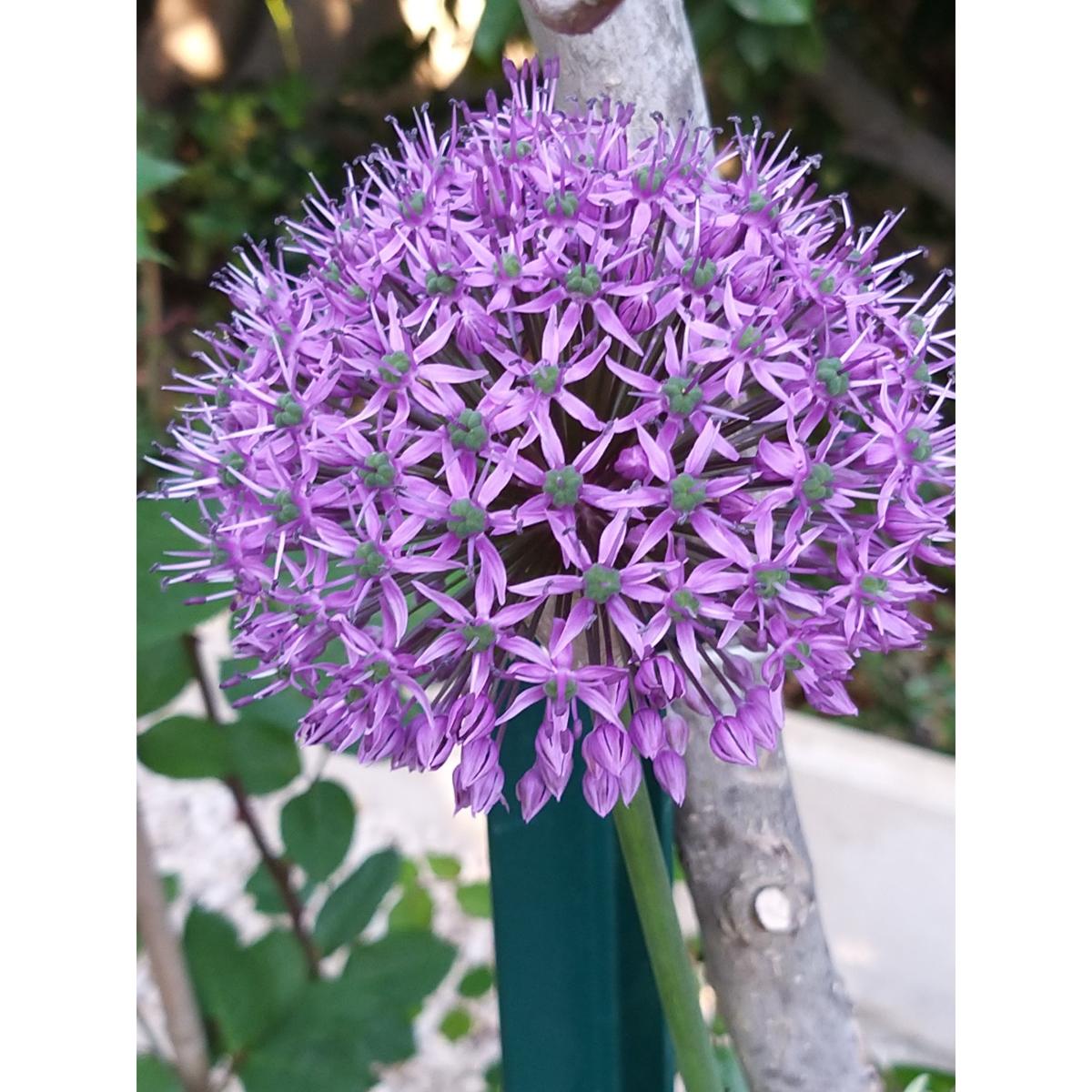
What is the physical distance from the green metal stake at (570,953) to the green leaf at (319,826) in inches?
6.0

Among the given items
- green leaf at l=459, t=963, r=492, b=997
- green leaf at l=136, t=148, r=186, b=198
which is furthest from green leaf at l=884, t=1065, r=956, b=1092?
green leaf at l=136, t=148, r=186, b=198

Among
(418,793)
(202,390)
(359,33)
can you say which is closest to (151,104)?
(359,33)

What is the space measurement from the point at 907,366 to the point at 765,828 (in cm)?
17

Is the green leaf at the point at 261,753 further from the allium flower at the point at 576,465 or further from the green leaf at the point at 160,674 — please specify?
the allium flower at the point at 576,465

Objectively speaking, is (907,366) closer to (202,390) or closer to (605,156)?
(605,156)

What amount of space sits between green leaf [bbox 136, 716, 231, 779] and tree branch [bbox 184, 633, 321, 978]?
14 mm

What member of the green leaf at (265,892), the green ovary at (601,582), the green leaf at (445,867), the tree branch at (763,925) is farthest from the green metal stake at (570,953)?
the green leaf at (445,867)

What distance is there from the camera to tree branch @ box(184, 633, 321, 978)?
21.7 inches

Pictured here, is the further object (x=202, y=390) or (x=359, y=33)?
(x=359, y=33)

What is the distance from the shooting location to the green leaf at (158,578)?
1.40 ft

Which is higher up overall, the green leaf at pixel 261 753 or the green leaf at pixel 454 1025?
the green leaf at pixel 261 753

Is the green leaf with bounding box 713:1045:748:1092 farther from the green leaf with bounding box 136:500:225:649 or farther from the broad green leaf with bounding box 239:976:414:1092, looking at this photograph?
the green leaf with bounding box 136:500:225:649

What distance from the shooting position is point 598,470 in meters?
0.30

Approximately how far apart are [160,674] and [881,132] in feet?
2.72
